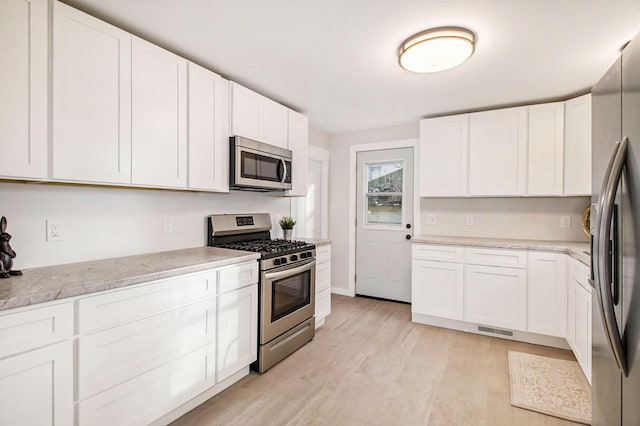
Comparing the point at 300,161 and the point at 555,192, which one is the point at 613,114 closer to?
the point at 555,192

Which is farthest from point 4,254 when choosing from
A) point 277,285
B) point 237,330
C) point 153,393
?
point 277,285

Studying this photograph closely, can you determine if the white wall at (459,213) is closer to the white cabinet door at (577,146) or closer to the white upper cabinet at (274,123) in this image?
the white cabinet door at (577,146)

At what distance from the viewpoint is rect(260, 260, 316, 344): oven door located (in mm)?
2432

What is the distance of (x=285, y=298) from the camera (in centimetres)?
266

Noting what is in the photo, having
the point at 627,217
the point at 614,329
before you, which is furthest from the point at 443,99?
the point at 614,329

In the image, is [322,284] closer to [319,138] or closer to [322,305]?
[322,305]

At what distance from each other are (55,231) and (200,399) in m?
1.39

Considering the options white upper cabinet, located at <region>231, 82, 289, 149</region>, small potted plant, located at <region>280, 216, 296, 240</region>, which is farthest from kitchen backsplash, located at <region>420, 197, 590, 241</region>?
white upper cabinet, located at <region>231, 82, 289, 149</region>

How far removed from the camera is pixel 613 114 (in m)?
1.22

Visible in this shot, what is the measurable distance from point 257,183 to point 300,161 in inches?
32.8

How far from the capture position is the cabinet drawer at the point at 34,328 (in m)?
1.21

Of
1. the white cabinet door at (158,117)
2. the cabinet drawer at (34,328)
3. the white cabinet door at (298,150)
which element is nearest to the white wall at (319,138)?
the white cabinet door at (298,150)

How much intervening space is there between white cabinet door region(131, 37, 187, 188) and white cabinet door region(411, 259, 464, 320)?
2646mm

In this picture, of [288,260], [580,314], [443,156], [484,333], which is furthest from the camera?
[443,156]
